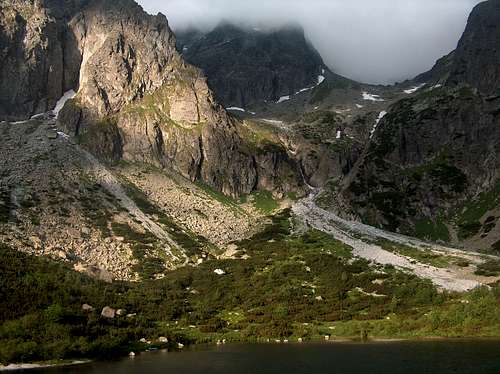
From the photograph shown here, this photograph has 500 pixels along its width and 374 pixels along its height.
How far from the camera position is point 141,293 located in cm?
9944

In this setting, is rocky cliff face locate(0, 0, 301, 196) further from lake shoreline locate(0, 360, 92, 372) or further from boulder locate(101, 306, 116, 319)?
lake shoreline locate(0, 360, 92, 372)

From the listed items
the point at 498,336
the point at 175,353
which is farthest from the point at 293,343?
the point at 498,336

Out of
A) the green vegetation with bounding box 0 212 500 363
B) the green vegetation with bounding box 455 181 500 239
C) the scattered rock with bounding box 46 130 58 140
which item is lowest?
the green vegetation with bounding box 0 212 500 363

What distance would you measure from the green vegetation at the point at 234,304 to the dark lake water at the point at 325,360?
20.6ft

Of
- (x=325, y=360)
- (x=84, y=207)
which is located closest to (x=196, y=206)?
(x=84, y=207)

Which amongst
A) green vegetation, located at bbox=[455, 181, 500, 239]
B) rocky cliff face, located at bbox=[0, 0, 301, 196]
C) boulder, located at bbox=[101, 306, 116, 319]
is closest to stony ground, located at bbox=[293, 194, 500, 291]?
green vegetation, located at bbox=[455, 181, 500, 239]

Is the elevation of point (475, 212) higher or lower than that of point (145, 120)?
lower

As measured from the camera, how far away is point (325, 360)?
59.0 m

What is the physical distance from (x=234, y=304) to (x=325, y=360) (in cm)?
4543

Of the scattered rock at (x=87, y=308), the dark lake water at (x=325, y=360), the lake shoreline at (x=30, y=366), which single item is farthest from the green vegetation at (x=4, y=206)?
the lake shoreline at (x=30, y=366)

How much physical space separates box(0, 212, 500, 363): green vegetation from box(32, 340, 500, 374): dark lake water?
627cm

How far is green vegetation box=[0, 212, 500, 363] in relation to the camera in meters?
64.5

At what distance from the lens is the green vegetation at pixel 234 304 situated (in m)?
64.5

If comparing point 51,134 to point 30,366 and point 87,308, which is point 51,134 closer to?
point 87,308
